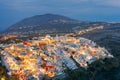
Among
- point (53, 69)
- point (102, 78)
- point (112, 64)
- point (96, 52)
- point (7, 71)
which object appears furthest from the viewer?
point (96, 52)

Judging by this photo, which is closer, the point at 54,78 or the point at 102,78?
the point at 54,78

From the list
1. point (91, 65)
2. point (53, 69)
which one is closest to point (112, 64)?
point (91, 65)

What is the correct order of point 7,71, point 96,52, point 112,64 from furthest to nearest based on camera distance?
point 96,52
point 112,64
point 7,71

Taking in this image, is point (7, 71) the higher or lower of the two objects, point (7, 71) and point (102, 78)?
the higher

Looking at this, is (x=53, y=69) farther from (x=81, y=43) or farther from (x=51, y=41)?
(x=81, y=43)

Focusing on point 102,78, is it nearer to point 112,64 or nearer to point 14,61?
point 112,64

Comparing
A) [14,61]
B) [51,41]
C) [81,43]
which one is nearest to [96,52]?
[81,43]
